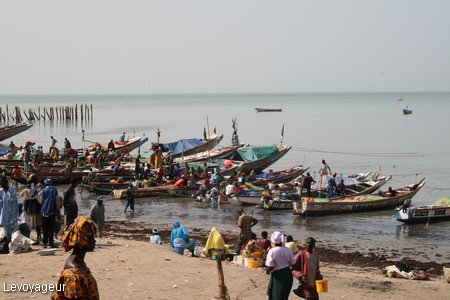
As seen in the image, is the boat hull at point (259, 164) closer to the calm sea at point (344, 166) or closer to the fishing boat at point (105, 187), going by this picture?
the calm sea at point (344, 166)

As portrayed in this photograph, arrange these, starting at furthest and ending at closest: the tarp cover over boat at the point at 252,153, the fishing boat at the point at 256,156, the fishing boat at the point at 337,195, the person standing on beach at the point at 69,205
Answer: the tarp cover over boat at the point at 252,153 → the fishing boat at the point at 256,156 → the fishing boat at the point at 337,195 → the person standing on beach at the point at 69,205

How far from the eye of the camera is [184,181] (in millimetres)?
28109

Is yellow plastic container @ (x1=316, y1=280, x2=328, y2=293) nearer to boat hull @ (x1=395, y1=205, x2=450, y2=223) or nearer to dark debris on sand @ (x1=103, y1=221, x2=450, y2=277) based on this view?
dark debris on sand @ (x1=103, y1=221, x2=450, y2=277)

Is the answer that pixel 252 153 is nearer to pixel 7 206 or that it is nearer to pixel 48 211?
pixel 48 211

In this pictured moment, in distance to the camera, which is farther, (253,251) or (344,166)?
(344,166)

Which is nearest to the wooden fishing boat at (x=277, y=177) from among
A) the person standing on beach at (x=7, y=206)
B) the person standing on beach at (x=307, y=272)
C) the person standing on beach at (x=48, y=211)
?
the person standing on beach at (x=48, y=211)

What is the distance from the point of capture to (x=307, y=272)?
30.3 feet

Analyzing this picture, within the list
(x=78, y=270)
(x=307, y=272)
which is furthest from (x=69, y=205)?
(x=78, y=270)

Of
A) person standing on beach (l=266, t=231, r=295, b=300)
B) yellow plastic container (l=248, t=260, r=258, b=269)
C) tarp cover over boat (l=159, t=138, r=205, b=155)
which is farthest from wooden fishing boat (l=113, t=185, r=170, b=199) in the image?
person standing on beach (l=266, t=231, r=295, b=300)

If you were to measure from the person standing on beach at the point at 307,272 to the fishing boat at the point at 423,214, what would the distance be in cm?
1368

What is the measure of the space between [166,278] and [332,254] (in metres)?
7.41

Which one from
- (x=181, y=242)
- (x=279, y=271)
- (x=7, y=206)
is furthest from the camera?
(x=181, y=242)

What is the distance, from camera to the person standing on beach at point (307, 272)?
9.23m

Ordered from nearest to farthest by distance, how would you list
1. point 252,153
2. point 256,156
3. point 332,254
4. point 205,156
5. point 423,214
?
point 332,254 → point 423,214 → point 256,156 → point 252,153 → point 205,156
